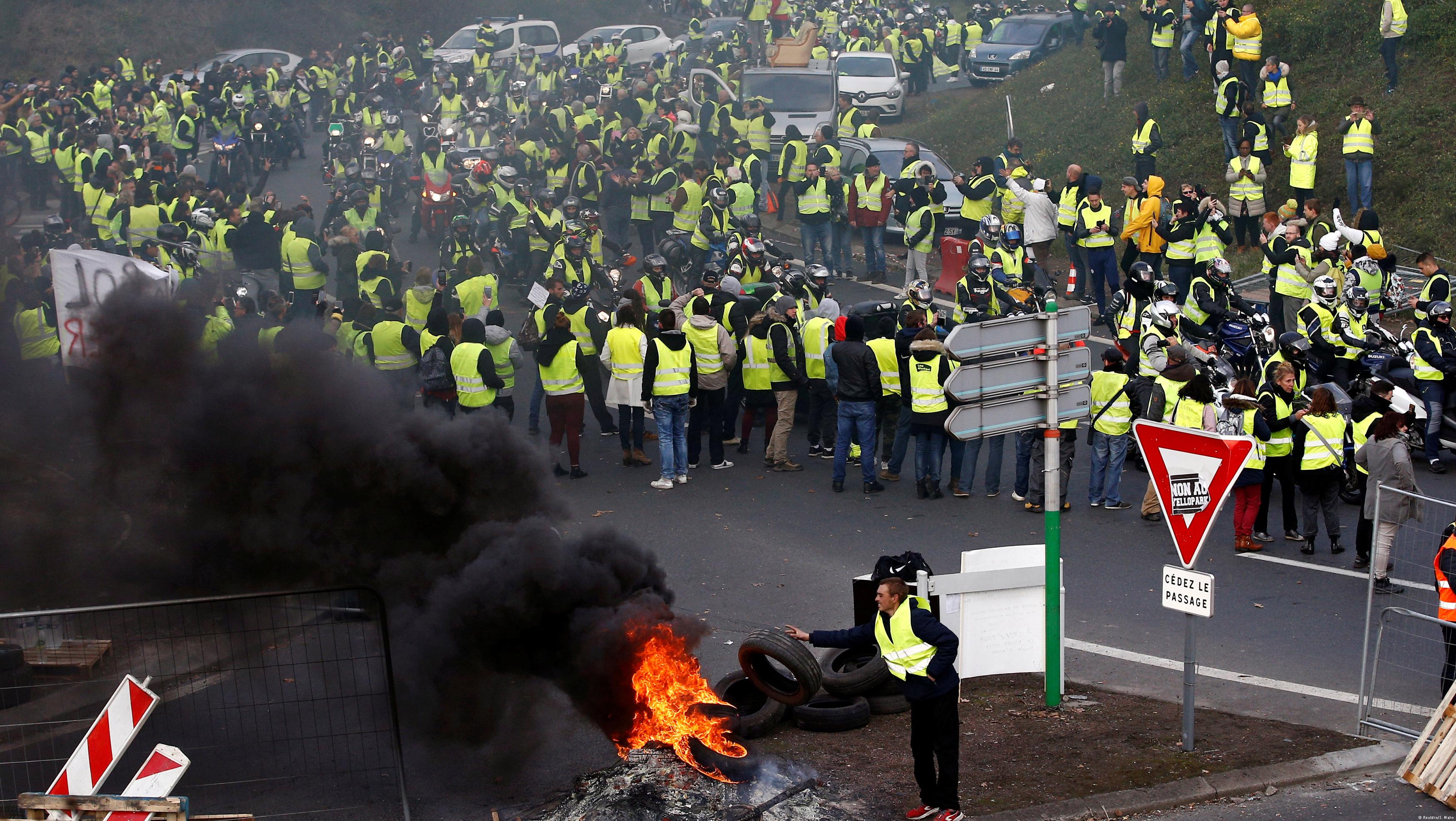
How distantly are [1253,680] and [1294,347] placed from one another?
13.4 feet

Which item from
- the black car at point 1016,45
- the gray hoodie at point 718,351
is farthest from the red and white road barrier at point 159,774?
the black car at point 1016,45

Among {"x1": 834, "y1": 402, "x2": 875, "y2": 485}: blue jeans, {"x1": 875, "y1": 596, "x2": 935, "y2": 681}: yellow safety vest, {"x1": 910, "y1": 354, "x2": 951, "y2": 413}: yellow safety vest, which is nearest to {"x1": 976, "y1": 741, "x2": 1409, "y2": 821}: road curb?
{"x1": 875, "y1": 596, "x2": 935, "y2": 681}: yellow safety vest

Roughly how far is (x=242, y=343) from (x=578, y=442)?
372cm

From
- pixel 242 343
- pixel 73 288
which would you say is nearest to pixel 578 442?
pixel 242 343

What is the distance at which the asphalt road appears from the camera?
356 inches

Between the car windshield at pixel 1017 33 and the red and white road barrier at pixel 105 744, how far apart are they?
29.2 meters

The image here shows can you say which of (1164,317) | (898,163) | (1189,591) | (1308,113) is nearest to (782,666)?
(1189,591)

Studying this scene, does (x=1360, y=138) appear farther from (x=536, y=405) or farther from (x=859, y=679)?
(x=859, y=679)

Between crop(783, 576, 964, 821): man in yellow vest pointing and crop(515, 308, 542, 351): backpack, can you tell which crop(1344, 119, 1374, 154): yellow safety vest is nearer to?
crop(515, 308, 542, 351): backpack

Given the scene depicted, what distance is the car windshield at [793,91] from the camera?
83.1 feet

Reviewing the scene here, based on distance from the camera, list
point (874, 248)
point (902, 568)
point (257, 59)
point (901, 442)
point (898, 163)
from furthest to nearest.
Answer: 1. point (257, 59)
2. point (898, 163)
3. point (874, 248)
4. point (901, 442)
5. point (902, 568)

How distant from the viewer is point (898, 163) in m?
22.2

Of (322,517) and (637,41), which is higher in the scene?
(637,41)

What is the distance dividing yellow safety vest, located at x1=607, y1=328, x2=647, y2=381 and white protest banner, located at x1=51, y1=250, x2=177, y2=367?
13.3 ft
